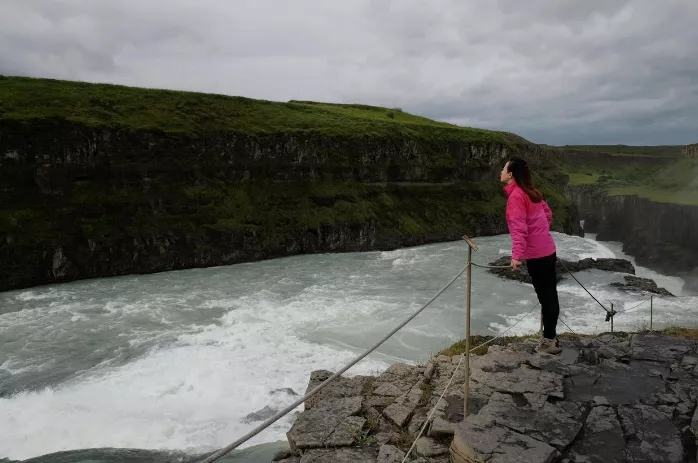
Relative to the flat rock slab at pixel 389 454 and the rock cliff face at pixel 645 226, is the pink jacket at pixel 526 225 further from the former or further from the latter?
the rock cliff face at pixel 645 226

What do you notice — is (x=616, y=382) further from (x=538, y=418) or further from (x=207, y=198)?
(x=207, y=198)

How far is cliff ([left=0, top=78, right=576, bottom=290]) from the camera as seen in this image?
104 feet

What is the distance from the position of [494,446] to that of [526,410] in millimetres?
1152

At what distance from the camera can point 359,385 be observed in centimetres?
845

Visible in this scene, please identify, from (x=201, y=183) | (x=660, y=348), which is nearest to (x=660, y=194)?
(x=201, y=183)

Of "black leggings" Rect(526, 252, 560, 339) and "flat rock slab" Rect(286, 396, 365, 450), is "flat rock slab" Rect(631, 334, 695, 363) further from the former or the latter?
"flat rock slab" Rect(286, 396, 365, 450)

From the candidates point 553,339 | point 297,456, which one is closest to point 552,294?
point 553,339

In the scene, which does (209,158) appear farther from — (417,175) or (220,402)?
(220,402)

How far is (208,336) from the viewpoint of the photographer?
1881cm

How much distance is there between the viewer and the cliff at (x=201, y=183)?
31750 millimetres

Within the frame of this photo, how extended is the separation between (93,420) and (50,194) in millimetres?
26880

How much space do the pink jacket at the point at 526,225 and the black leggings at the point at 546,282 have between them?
168 millimetres

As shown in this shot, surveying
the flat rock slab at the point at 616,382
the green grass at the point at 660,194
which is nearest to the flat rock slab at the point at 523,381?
the flat rock slab at the point at 616,382

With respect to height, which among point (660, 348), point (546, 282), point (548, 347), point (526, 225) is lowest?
point (660, 348)
